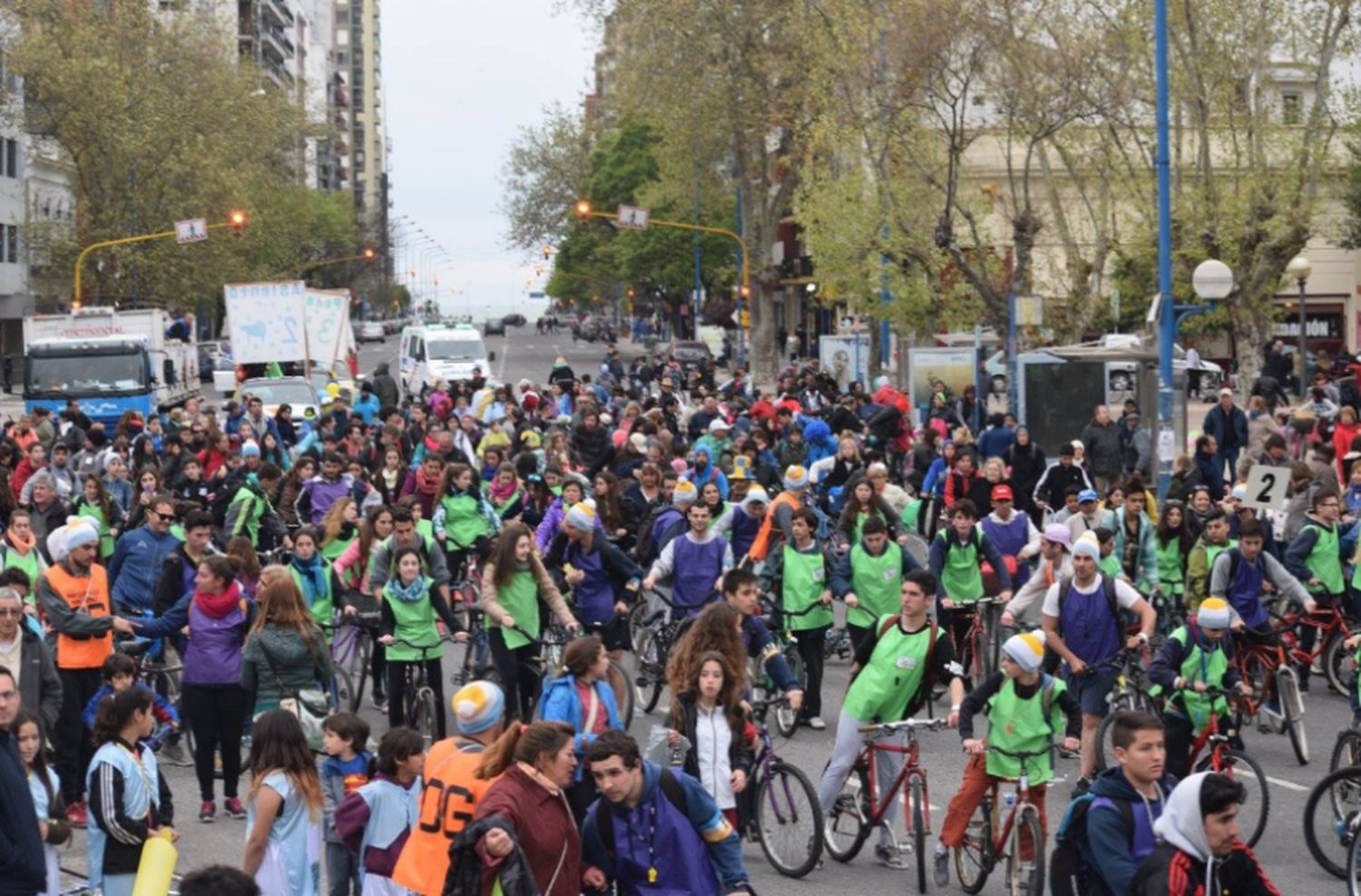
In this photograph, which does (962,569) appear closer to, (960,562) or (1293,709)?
(960,562)

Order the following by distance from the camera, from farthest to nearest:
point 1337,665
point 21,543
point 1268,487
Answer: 1. point 1268,487
2. point 1337,665
3. point 21,543

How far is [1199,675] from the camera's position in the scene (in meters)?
11.3

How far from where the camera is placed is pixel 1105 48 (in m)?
36.5

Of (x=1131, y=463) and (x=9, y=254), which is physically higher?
(x=9, y=254)

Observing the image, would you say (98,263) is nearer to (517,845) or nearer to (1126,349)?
(1126,349)

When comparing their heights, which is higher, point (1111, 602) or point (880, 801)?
point (1111, 602)

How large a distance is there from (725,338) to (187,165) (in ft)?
84.2

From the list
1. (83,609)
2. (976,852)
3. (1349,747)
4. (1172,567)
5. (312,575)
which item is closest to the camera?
(976,852)

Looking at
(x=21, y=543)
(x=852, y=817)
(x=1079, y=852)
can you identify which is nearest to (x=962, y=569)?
(x=852, y=817)

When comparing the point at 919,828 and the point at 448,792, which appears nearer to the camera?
the point at 448,792

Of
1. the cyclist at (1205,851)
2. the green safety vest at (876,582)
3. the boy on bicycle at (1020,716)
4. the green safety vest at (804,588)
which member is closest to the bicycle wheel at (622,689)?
the green safety vest at (804,588)

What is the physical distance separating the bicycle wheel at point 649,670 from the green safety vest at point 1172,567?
12.1ft

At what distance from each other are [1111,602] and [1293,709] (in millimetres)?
1942

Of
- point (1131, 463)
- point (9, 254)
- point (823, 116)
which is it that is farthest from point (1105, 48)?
point (9, 254)
